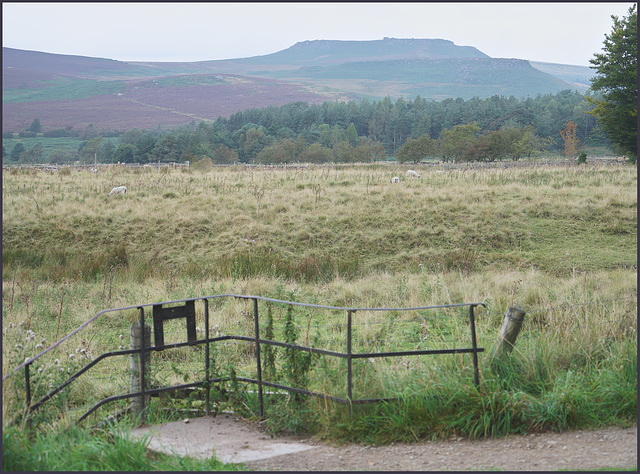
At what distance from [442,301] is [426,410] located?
559 cm

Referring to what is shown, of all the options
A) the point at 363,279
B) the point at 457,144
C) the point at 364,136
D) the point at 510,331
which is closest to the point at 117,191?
the point at 363,279

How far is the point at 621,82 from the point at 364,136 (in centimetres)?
7563

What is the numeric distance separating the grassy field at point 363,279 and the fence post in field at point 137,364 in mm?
323

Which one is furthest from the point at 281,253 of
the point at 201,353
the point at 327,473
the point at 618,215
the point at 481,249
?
the point at 327,473

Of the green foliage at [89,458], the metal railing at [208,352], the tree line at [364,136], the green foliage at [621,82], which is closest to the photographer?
the green foliage at [89,458]

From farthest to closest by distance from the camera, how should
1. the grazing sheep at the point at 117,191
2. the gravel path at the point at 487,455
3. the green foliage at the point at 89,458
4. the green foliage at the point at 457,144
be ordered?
the green foliage at the point at 457,144
the grazing sheep at the point at 117,191
the gravel path at the point at 487,455
the green foliage at the point at 89,458

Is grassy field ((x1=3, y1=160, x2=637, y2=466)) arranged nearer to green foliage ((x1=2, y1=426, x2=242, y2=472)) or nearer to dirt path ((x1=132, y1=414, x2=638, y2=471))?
dirt path ((x1=132, y1=414, x2=638, y2=471))

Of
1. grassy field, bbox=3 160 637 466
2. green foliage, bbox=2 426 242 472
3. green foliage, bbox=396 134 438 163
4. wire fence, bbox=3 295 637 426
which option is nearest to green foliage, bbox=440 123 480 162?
green foliage, bbox=396 134 438 163

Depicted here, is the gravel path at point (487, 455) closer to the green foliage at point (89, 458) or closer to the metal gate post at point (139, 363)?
the green foliage at point (89, 458)

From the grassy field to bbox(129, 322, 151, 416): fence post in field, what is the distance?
1.06ft

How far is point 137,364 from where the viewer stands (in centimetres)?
659

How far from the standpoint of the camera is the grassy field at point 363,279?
18.7ft

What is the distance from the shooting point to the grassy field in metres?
5.71

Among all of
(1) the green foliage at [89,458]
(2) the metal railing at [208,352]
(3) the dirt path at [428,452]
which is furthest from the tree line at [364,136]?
(1) the green foliage at [89,458]
